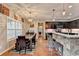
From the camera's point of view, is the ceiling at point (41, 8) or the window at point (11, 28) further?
the window at point (11, 28)

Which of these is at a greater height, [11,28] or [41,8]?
[41,8]

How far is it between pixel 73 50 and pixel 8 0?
250 cm

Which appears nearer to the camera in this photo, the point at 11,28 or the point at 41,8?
the point at 41,8

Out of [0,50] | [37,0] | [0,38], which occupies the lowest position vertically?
[0,50]

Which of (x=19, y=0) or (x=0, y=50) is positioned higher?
(x=19, y=0)

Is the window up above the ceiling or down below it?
below

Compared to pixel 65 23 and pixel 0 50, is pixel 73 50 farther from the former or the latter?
pixel 65 23

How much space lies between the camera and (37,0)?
265 centimetres

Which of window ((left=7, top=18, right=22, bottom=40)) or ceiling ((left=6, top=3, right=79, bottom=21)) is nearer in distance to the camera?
ceiling ((left=6, top=3, right=79, bottom=21))

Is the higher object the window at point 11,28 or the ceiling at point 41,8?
the ceiling at point 41,8

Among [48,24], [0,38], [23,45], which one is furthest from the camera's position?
[48,24]

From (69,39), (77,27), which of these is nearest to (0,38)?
(69,39)

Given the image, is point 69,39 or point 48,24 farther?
point 48,24

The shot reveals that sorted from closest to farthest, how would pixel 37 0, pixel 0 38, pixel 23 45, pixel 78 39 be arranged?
pixel 37 0 → pixel 78 39 → pixel 0 38 → pixel 23 45
